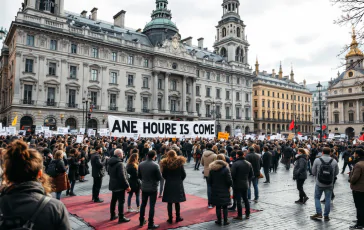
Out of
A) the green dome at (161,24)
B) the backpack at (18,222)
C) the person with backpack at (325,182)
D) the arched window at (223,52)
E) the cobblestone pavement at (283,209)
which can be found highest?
the green dome at (161,24)

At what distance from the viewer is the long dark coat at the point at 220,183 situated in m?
6.86

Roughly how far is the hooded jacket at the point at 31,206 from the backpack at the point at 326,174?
6.85 m

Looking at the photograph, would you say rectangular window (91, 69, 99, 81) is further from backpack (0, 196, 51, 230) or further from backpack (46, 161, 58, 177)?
backpack (0, 196, 51, 230)

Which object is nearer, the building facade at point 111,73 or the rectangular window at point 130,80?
the building facade at point 111,73

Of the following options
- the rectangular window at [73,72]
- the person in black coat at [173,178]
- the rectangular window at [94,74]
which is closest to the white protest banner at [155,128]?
the person in black coat at [173,178]

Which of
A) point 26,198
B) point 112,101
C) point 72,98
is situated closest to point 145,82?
point 112,101

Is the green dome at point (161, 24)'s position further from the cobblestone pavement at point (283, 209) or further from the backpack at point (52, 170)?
the backpack at point (52, 170)

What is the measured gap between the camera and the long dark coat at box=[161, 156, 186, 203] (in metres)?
6.93

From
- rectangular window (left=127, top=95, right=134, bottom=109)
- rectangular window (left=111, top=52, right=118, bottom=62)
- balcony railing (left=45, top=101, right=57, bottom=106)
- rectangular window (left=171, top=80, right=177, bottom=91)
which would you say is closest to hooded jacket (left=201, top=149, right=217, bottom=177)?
balcony railing (left=45, top=101, right=57, bottom=106)

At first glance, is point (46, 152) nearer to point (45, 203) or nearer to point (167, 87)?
point (45, 203)

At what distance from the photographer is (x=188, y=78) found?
5697cm

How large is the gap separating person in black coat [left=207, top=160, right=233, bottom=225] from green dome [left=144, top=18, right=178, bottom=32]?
51.9m

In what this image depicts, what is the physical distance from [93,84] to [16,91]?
10791 mm

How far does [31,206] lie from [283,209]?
7807 millimetres
